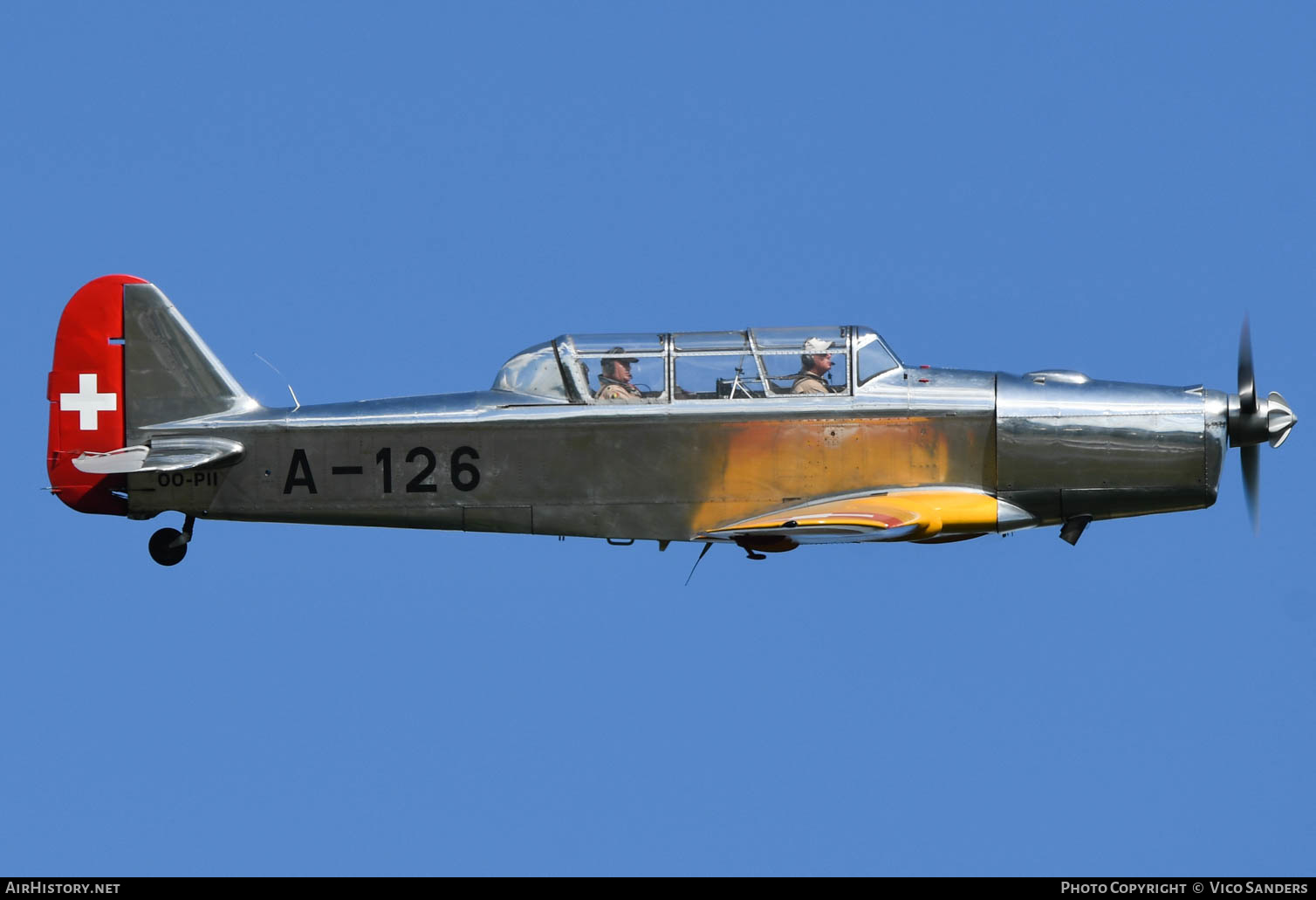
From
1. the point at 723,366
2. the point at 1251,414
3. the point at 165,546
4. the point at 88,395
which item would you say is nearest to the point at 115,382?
the point at 88,395

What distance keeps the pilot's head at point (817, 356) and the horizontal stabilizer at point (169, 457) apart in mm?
5130

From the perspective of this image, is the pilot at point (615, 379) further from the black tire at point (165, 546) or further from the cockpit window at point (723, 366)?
the black tire at point (165, 546)

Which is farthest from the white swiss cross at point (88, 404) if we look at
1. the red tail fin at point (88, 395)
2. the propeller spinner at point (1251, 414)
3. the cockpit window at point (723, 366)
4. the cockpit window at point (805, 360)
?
the propeller spinner at point (1251, 414)

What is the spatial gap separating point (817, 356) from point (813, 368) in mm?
105

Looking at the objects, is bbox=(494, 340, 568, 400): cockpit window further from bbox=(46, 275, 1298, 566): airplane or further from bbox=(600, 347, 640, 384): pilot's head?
bbox=(600, 347, 640, 384): pilot's head

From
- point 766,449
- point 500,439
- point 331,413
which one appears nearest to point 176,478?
point 331,413

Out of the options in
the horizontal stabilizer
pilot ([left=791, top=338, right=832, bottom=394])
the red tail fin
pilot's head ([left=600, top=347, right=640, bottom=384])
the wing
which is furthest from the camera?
the red tail fin

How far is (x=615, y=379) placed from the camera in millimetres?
23109

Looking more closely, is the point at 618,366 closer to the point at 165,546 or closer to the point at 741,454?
the point at 741,454

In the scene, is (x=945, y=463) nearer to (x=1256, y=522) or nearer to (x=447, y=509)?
(x=1256, y=522)

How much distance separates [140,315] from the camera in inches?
947

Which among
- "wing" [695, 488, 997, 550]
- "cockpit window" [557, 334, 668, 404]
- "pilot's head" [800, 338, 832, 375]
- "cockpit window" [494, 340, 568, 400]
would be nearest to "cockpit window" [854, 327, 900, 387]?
"pilot's head" [800, 338, 832, 375]

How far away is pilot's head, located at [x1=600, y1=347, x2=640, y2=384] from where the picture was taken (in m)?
23.1

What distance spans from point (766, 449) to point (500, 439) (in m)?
2.37
